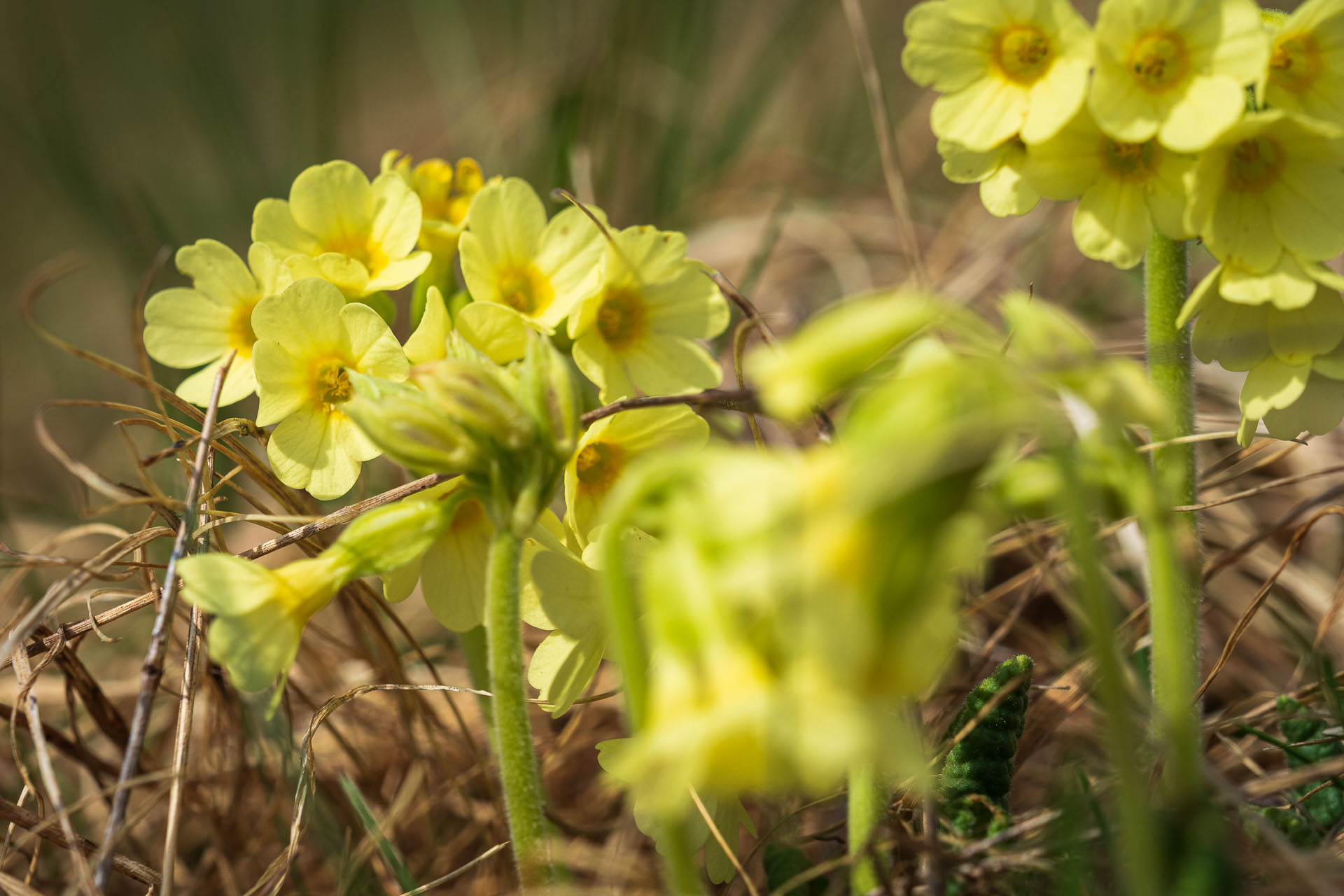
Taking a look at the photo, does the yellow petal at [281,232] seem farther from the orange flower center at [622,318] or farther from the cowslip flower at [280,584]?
the cowslip flower at [280,584]

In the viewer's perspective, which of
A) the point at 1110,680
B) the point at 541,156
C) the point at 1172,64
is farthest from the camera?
the point at 541,156

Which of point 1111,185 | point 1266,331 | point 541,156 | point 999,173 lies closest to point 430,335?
point 999,173

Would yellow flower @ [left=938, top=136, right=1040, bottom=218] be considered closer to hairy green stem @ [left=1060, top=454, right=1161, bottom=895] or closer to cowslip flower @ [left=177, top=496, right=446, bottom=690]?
hairy green stem @ [left=1060, top=454, right=1161, bottom=895]

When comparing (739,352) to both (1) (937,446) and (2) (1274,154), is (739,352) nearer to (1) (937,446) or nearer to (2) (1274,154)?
(2) (1274,154)

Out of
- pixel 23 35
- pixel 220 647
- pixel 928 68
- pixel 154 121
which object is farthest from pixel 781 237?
pixel 154 121

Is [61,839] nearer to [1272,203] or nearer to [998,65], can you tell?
[998,65]

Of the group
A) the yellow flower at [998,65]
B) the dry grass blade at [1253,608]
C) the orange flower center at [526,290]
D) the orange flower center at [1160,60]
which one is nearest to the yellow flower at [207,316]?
the orange flower center at [526,290]
